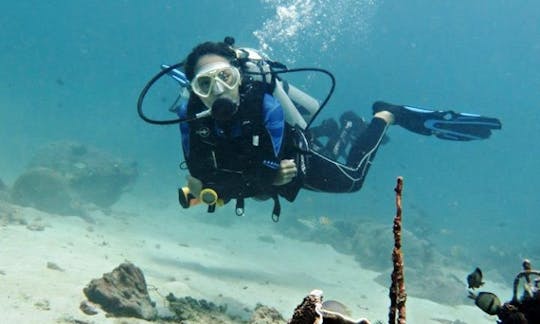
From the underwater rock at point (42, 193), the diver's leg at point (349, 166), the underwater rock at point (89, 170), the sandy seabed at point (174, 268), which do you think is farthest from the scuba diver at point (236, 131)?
the underwater rock at point (89, 170)

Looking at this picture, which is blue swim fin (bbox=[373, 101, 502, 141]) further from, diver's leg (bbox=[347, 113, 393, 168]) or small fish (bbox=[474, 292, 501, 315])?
small fish (bbox=[474, 292, 501, 315])

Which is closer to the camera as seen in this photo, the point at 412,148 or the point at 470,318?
the point at 470,318

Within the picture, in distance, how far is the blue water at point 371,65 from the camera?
71500mm

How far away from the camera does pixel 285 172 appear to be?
577 cm

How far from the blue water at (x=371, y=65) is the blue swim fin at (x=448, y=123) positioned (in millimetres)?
A: 43292

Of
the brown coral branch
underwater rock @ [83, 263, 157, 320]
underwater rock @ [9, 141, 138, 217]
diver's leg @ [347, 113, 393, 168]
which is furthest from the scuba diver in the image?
underwater rock @ [9, 141, 138, 217]

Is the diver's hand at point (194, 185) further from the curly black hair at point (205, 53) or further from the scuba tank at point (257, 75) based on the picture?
the curly black hair at point (205, 53)

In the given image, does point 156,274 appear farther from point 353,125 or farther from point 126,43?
point 126,43

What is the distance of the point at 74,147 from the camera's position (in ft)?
66.9

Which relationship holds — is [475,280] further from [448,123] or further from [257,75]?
[448,123]

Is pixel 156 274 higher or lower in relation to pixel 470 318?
lower

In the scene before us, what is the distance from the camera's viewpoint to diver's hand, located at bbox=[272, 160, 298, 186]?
18.9 ft

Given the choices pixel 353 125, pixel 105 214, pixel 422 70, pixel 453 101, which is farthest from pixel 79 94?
pixel 353 125

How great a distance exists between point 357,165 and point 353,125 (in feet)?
6.62
